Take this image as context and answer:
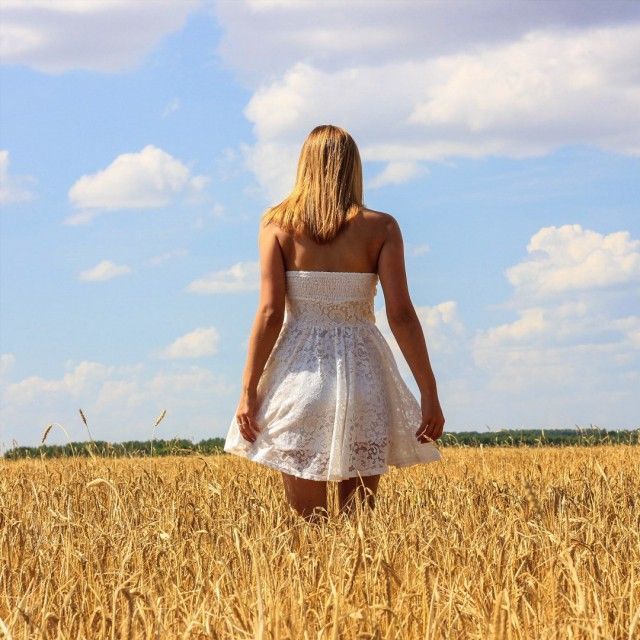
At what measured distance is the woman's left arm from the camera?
4.59 m

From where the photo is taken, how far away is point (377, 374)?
477cm

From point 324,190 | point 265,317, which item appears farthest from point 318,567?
point 324,190

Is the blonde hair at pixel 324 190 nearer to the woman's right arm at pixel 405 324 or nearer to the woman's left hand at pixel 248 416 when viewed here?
the woman's right arm at pixel 405 324

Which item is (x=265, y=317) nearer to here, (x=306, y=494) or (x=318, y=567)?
(x=306, y=494)

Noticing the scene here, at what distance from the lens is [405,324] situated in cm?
467

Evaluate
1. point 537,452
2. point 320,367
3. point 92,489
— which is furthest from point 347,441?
point 537,452

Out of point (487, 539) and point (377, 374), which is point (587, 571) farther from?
point (377, 374)

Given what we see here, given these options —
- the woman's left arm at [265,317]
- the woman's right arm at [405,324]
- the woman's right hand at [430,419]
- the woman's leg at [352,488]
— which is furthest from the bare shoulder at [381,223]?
the woman's leg at [352,488]

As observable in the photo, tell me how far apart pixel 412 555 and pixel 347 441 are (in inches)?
38.4

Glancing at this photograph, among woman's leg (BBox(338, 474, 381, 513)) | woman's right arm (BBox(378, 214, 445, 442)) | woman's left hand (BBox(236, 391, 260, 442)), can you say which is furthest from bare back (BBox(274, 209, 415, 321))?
woman's leg (BBox(338, 474, 381, 513))

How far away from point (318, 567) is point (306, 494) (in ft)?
4.44

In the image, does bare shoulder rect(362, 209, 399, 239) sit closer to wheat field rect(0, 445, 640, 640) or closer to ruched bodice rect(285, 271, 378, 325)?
ruched bodice rect(285, 271, 378, 325)

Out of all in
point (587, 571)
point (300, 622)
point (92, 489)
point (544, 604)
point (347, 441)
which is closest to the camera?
point (300, 622)

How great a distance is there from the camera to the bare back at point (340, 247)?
461cm
